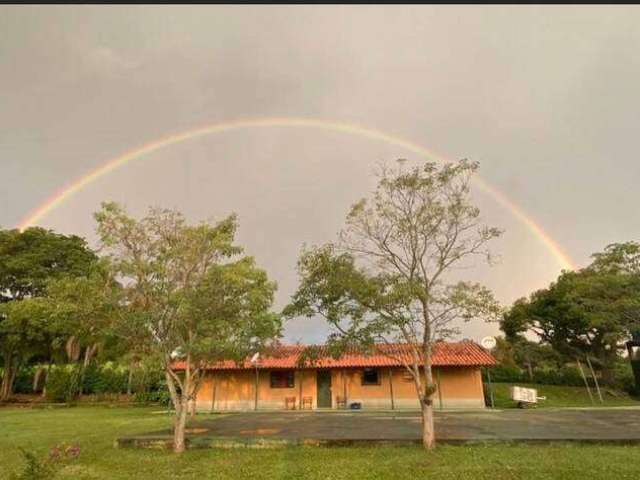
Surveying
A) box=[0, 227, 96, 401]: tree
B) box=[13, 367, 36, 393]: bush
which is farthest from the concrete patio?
box=[13, 367, 36, 393]: bush

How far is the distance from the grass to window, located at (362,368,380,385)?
311 inches

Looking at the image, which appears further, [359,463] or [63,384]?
[63,384]

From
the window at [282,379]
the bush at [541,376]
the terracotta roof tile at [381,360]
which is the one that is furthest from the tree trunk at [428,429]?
the bush at [541,376]

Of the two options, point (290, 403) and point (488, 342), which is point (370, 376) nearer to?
point (290, 403)

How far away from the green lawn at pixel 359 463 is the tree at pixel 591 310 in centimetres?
2340

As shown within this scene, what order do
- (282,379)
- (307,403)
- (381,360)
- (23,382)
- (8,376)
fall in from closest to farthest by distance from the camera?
(381,360) → (307,403) → (282,379) → (8,376) → (23,382)

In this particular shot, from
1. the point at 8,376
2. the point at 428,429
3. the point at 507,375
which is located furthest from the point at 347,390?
the point at 8,376

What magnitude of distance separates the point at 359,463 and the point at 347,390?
2062 cm

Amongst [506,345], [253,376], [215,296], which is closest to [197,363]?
[215,296]

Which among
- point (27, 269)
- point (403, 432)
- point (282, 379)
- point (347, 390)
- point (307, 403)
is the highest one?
point (27, 269)

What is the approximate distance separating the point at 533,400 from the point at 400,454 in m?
18.7

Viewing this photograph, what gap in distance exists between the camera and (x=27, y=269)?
36656 mm

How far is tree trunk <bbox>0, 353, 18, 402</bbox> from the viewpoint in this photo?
38.4 m

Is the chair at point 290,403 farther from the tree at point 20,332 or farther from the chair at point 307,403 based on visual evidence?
the tree at point 20,332
